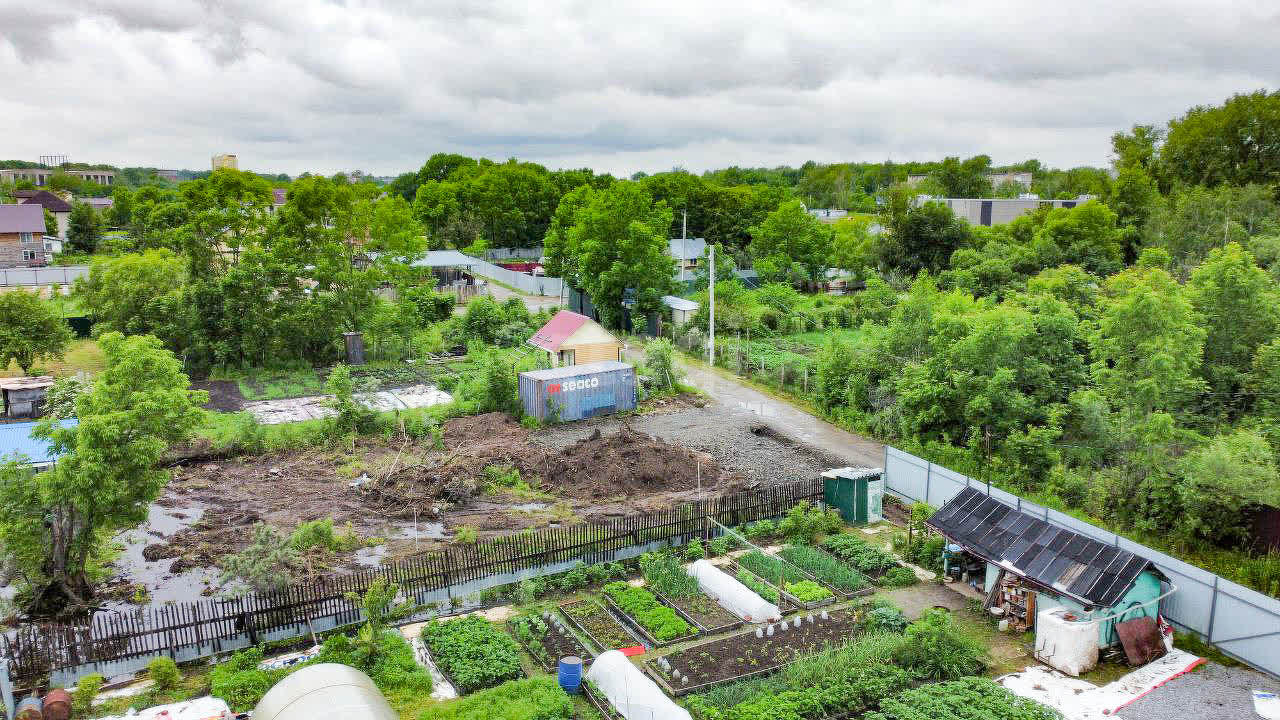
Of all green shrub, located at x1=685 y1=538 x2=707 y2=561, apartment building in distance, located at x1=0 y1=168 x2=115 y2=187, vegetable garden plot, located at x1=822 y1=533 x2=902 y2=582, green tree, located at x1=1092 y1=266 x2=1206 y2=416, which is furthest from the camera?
apartment building in distance, located at x1=0 y1=168 x2=115 y2=187

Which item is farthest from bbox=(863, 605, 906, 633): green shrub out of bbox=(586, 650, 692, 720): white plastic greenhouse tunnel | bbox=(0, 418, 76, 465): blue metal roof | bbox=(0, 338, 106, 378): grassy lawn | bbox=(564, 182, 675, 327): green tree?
bbox=(0, 338, 106, 378): grassy lawn

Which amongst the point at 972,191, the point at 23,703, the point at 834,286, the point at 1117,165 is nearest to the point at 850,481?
the point at 23,703

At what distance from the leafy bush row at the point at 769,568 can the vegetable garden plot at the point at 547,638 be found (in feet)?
15.0

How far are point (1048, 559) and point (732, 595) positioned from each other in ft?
19.9

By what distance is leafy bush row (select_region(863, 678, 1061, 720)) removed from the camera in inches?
495

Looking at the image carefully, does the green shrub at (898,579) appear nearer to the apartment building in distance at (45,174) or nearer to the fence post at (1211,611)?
the fence post at (1211,611)

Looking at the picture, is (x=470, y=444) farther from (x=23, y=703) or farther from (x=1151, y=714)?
(x=1151, y=714)

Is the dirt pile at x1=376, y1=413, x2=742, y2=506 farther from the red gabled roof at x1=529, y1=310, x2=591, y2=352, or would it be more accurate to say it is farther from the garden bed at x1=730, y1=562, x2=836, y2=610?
the red gabled roof at x1=529, y1=310, x2=591, y2=352

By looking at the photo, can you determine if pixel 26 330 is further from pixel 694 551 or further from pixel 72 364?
pixel 694 551

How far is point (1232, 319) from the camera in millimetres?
23766

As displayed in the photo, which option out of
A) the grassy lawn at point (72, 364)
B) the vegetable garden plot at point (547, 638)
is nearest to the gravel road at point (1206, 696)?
the vegetable garden plot at point (547, 638)

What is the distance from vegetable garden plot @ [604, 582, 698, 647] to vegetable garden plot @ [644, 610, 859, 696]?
1.55 ft

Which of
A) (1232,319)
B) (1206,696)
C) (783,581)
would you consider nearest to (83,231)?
(783,581)

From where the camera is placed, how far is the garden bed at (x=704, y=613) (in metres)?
15.7
